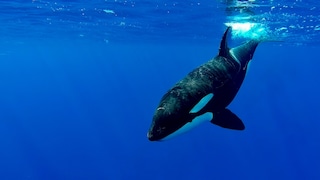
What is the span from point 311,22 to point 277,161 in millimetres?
30374

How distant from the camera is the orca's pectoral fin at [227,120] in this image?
5627mm

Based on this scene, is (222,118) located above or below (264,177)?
above

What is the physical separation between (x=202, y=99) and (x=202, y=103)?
7cm

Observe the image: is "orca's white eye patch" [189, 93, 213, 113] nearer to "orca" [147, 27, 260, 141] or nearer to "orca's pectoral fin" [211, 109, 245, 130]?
"orca" [147, 27, 260, 141]

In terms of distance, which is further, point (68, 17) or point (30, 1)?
point (68, 17)

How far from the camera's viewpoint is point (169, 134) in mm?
4867

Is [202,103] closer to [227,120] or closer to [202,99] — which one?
[202,99]

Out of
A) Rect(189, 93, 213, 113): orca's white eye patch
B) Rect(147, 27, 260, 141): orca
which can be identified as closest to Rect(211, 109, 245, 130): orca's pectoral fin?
Rect(147, 27, 260, 141): orca

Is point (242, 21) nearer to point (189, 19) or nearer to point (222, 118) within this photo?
point (189, 19)

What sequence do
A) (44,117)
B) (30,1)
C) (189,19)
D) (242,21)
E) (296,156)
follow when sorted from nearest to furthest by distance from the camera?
1. (30,1)
2. (242,21)
3. (189,19)
4. (296,156)
5. (44,117)

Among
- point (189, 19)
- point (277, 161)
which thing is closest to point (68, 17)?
point (189, 19)

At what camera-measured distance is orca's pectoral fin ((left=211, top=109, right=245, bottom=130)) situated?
18.5 feet

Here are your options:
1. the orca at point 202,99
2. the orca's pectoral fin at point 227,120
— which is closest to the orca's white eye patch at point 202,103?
the orca at point 202,99

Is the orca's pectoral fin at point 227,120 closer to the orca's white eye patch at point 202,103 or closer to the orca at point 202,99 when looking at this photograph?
the orca at point 202,99
